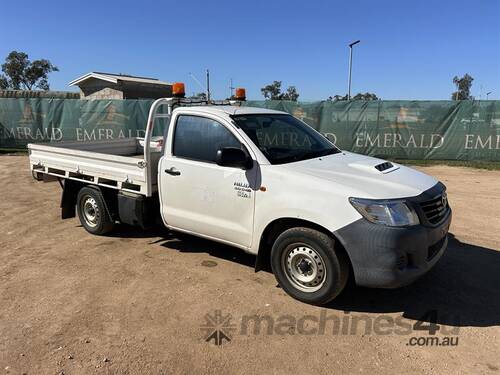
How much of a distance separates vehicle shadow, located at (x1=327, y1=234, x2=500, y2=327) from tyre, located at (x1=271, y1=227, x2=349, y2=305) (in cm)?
29

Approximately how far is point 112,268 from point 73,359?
184 centimetres

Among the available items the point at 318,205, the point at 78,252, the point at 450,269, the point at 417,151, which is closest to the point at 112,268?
the point at 78,252

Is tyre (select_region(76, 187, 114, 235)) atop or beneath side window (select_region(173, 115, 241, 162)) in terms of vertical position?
beneath

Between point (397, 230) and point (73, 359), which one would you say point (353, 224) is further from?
point (73, 359)

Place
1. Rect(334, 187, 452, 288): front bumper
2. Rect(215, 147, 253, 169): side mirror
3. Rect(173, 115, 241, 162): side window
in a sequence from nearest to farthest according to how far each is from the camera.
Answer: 1. Rect(334, 187, 452, 288): front bumper
2. Rect(215, 147, 253, 169): side mirror
3. Rect(173, 115, 241, 162): side window

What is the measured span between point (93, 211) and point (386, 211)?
437 centimetres

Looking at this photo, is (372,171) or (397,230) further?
(372,171)

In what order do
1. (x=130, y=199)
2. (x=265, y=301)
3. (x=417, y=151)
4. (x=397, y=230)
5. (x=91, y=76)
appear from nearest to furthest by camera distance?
(x=397, y=230) → (x=265, y=301) → (x=130, y=199) → (x=417, y=151) → (x=91, y=76)

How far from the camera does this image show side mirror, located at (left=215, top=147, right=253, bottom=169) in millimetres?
4238

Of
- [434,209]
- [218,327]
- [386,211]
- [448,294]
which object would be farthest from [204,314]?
[448,294]

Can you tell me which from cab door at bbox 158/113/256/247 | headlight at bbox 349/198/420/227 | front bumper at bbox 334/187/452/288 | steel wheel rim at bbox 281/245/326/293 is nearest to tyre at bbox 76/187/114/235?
cab door at bbox 158/113/256/247

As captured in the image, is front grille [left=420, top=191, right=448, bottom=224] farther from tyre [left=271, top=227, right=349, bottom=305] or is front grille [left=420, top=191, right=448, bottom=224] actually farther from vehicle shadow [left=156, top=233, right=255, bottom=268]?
vehicle shadow [left=156, top=233, right=255, bottom=268]

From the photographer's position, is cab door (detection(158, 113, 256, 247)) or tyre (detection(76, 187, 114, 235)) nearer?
cab door (detection(158, 113, 256, 247))

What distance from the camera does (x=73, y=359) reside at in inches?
133
